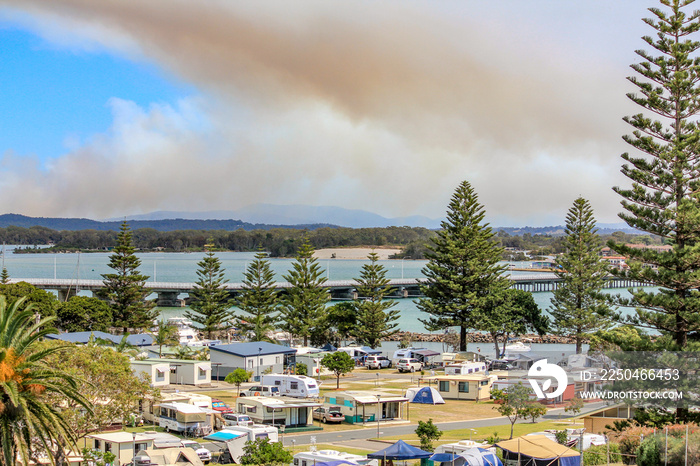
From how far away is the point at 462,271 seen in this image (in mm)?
40875

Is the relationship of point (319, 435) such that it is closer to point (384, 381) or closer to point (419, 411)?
point (419, 411)

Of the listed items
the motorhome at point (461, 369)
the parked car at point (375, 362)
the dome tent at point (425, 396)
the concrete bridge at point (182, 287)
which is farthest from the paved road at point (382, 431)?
the concrete bridge at point (182, 287)

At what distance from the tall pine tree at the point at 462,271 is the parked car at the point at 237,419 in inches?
881

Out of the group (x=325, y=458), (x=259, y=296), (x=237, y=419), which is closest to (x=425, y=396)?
(x=237, y=419)

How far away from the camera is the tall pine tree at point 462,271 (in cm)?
4003

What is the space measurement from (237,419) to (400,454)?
5.41 meters

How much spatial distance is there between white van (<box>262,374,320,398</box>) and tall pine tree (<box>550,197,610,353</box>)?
2016 centimetres

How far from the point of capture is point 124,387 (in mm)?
16219

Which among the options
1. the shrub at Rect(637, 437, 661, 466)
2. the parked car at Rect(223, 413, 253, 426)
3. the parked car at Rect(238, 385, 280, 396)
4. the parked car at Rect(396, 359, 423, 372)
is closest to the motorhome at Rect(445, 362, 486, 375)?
the parked car at Rect(396, 359, 423, 372)

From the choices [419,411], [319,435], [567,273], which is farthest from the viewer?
[567,273]

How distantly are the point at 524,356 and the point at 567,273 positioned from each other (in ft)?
A: 21.1

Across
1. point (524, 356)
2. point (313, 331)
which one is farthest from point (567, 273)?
point (313, 331)

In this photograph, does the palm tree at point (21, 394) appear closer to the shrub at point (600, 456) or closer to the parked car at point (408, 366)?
the shrub at point (600, 456)

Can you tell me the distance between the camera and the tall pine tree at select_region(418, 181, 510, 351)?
131 feet
